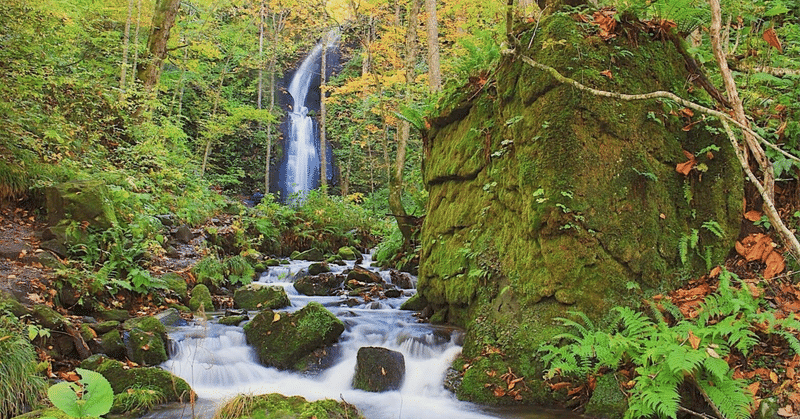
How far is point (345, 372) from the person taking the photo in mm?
5656

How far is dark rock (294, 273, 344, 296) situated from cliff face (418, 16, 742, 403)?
416 cm

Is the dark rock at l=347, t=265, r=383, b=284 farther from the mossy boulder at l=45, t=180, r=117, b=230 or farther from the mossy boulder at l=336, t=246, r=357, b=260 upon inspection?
the mossy boulder at l=45, t=180, r=117, b=230

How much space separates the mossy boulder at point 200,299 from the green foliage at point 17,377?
3.60 m

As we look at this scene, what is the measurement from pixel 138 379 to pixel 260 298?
148 inches

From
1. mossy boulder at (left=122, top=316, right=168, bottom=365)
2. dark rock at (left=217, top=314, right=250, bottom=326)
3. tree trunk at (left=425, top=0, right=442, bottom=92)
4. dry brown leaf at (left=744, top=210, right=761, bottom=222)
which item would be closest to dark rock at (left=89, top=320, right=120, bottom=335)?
mossy boulder at (left=122, top=316, right=168, bottom=365)

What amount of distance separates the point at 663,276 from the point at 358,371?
3.46 metres

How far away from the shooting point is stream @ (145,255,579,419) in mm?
4707

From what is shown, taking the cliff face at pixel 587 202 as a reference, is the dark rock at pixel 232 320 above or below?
below

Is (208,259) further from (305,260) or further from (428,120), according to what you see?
(428,120)

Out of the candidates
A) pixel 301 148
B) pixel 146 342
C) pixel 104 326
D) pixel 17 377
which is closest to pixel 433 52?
pixel 146 342

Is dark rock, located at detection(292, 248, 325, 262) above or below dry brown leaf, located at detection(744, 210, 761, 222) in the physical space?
A: below

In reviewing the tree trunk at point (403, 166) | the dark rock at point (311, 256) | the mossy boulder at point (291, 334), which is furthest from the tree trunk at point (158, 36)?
the mossy boulder at point (291, 334)

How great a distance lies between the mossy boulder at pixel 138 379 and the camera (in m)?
4.55

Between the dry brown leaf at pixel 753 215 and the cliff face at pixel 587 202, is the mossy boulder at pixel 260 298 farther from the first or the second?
the dry brown leaf at pixel 753 215
